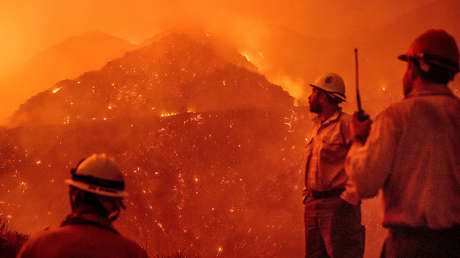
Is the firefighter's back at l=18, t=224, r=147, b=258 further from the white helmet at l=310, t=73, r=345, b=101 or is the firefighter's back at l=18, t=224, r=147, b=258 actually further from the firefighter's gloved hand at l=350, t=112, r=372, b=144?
the white helmet at l=310, t=73, r=345, b=101

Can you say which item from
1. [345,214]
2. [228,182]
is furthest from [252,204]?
[345,214]

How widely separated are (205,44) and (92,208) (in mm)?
18787

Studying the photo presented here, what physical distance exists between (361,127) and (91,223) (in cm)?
170

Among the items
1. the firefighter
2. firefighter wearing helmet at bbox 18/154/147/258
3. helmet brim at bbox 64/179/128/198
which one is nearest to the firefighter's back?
firefighter wearing helmet at bbox 18/154/147/258

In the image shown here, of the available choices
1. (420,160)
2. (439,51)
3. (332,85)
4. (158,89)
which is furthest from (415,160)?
(158,89)

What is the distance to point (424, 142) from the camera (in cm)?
252

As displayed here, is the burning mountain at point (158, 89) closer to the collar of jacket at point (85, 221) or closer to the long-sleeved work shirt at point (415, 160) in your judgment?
the long-sleeved work shirt at point (415, 160)

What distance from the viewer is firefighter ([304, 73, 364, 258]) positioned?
4.09 m

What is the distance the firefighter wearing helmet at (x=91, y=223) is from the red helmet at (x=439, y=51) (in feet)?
6.48

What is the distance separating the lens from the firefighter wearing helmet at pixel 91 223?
2262 mm

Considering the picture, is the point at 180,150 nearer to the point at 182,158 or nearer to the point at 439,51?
the point at 182,158

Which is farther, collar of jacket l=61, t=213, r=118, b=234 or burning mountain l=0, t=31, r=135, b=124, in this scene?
burning mountain l=0, t=31, r=135, b=124

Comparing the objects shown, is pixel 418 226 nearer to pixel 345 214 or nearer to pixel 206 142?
pixel 345 214

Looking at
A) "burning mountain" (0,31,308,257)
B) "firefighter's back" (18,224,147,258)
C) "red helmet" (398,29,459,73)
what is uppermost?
"red helmet" (398,29,459,73)
